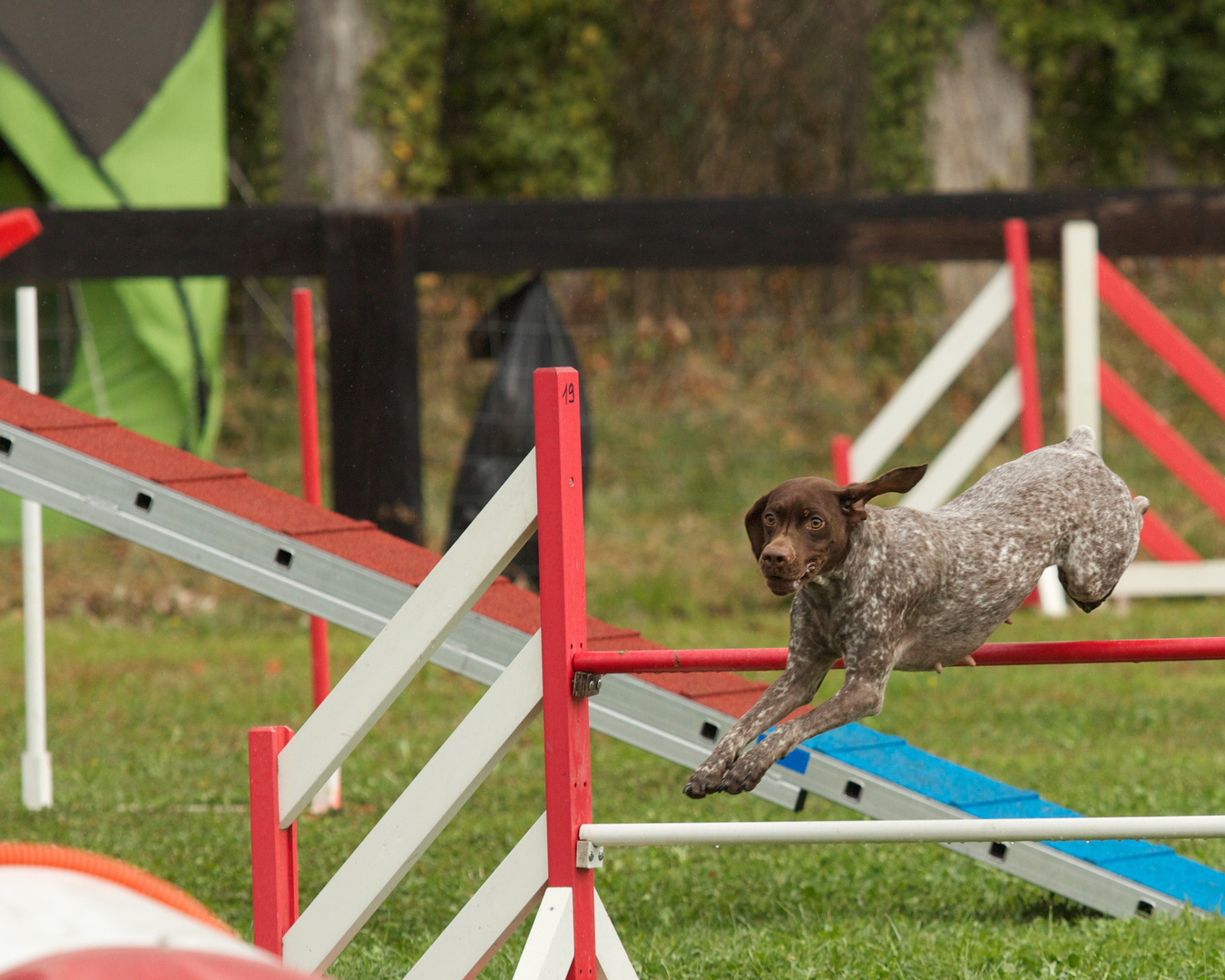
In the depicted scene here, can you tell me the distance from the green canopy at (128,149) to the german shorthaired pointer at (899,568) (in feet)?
22.9

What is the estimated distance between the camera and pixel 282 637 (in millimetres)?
7055

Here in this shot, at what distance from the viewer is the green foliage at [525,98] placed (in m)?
11.0

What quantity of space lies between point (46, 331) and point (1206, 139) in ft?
28.5

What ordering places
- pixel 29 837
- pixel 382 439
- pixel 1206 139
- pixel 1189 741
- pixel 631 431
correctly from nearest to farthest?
pixel 29 837 → pixel 1189 741 → pixel 382 439 → pixel 631 431 → pixel 1206 139

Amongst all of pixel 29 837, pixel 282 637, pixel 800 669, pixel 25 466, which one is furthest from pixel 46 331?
pixel 800 669

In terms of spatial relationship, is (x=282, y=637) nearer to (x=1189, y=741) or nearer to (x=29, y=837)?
(x=29, y=837)

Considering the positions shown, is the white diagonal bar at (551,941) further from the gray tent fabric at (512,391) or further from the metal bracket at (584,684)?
the gray tent fabric at (512,391)

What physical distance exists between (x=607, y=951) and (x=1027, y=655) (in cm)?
85

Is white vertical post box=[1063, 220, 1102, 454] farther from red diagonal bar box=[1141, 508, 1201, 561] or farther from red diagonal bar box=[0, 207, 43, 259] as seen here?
red diagonal bar box=[0, 207, 43, 259]

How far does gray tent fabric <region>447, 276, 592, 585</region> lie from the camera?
6.30 metres

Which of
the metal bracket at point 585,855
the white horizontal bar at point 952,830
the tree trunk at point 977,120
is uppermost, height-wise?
the tree trunk at point 977,120

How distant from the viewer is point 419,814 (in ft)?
7.92

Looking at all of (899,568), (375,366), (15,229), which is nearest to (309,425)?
(375,366)

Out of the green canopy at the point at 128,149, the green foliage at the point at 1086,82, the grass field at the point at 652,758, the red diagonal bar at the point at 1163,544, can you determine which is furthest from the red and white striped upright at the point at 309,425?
the green foliage at the point at 1086,82
